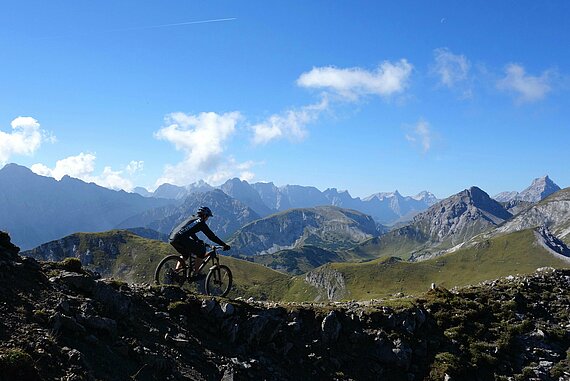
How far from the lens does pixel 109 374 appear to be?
1182cm

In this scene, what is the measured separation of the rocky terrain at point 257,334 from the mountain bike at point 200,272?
7.23 feet

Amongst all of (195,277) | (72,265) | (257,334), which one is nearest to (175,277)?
(195,277)

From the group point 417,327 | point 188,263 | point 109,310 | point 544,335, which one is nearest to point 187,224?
point 188,263

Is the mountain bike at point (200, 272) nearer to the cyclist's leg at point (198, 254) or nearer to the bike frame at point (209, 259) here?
the bike frame at point (209, 259)

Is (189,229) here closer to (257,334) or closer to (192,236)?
(192,236)

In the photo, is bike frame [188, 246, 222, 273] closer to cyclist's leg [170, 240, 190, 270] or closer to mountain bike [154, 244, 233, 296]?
mountain bike [154, 244, 233, 296]

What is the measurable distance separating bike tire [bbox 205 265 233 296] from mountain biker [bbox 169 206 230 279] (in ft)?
3.05

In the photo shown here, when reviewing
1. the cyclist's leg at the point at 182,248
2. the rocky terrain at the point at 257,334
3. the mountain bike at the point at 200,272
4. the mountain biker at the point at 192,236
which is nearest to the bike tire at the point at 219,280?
the mountain bike at the point at 200,272

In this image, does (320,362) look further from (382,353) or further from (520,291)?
(520,291)

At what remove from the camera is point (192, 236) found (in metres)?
20.9

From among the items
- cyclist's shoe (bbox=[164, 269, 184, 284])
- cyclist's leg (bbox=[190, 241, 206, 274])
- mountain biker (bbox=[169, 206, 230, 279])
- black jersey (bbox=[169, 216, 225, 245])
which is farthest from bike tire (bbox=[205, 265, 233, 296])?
black jersey (bbox=[169, 216, 225, 245])

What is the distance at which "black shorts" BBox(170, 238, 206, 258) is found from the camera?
2022 centimetres

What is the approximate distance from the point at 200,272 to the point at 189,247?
167 cm

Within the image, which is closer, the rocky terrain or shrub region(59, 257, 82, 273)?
the rocky terrain
